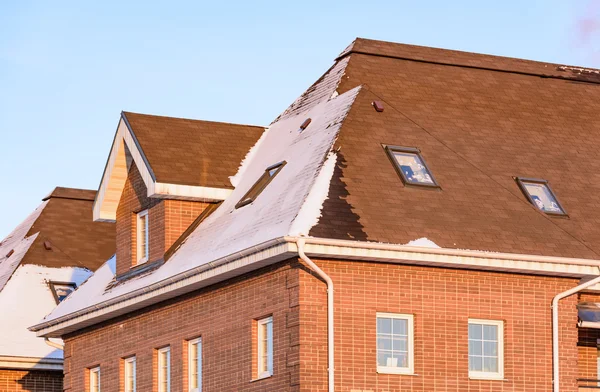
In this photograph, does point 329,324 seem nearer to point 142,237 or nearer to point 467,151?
point 467,151

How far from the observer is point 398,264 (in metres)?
31.9

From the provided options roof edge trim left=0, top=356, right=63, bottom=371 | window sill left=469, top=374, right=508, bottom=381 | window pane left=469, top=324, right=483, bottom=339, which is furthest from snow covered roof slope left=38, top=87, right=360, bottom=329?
roof edge trim left=0, top=356, right=63, bottom=371

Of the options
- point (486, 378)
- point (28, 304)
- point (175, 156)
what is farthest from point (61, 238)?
point (486, 378)

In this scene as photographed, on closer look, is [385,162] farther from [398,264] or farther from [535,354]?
[535,354]

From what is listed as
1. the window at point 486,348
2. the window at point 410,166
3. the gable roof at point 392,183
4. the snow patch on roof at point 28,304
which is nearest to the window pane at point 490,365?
the window at point 486,348

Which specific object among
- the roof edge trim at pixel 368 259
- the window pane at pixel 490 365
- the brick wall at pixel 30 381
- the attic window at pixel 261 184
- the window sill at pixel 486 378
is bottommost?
the window sill at pixel 486 378

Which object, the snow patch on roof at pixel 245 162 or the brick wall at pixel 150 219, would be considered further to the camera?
the snow patch on roof at pixel 245 162

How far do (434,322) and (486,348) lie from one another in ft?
4.85

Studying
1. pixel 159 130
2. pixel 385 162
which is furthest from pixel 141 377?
pixel 385 162

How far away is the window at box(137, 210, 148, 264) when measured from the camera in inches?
1532

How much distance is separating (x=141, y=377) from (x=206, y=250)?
4904 mm

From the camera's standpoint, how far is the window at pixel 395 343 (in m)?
31.8

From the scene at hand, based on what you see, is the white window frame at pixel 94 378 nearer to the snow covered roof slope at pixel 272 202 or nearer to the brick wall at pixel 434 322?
the snow covered roof slope at pixel 272 202

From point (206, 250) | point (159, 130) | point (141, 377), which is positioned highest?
point (159, 130)
